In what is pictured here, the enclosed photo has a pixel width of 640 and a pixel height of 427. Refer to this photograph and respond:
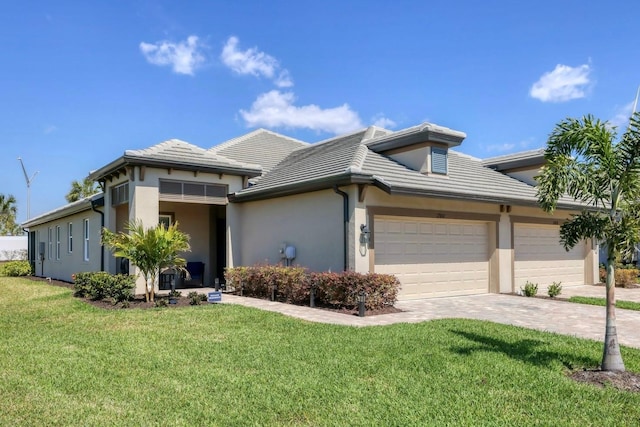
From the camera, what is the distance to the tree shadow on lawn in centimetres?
608

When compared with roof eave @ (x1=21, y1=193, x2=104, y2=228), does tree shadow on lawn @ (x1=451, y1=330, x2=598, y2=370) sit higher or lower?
lower

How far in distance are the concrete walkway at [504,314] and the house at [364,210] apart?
138 centimetres

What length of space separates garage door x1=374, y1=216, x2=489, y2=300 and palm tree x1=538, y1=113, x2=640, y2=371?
20.9 feet

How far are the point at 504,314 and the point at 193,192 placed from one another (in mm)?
9811

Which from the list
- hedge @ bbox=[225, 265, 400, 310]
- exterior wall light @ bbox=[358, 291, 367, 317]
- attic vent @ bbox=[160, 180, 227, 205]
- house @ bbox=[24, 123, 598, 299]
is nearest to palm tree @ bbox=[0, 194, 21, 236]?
house @ bbox=[24, 123, 598, 299]

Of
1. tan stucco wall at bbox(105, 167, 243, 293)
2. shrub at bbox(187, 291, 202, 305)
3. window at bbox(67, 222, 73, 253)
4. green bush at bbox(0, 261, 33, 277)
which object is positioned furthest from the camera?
green bush at bbox(0, 261, 33, 277)

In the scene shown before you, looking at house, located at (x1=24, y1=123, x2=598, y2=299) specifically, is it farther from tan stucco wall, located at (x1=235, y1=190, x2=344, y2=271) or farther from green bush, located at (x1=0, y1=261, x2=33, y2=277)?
green bush, located at (x1=0, y1=261, x2=33, y2=277)

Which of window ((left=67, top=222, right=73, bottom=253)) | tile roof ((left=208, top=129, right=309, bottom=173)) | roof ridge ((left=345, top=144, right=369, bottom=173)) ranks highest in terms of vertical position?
tile roof ((left=208, top=129, right=309, bottom=173))

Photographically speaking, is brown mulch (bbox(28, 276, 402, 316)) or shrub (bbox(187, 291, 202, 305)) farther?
shrub (bbox(187, 291, 202, 305))

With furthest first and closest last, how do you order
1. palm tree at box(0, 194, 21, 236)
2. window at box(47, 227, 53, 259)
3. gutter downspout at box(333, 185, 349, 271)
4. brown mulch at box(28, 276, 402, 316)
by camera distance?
palm tree at box(0, 194, 21, 236)
window at box(47, 227, 53, 259)
gutter downspout at box(333, 185, 349, 271)
brown mulch at box(28, 276, 402, 316)

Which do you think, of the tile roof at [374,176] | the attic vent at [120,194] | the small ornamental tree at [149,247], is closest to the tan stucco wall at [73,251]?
the attic vent at [120,194]

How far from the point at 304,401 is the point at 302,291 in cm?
696

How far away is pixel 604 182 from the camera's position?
19.4ft

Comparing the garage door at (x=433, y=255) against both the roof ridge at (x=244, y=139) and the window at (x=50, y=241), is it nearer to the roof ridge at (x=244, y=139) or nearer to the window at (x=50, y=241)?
the roof ridge at (x=244, y=139)
